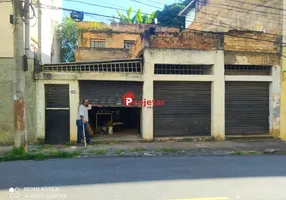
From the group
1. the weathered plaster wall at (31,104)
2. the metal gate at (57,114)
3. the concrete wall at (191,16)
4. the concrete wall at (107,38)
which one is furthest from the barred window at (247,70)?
the concrete wall at (107,38)

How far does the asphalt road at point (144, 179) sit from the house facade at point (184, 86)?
3.42 meters

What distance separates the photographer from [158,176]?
5.71 meters

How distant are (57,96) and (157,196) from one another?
23.7 feet

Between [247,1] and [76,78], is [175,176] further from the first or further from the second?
[247,1]

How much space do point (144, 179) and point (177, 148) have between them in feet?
13.5

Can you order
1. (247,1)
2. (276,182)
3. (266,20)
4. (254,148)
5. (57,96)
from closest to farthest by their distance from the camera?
(276,182) < (254,148) < (57,96) < (266,20) < (247,1)

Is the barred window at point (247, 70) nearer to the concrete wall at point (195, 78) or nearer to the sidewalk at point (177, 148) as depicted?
the concrete wall at point (195, 78)

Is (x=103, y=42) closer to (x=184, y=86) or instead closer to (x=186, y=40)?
(x=186, y=40)

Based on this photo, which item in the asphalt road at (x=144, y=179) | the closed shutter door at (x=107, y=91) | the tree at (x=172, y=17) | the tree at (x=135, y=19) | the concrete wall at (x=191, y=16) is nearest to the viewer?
the asphalt road at (x=144, y=179)

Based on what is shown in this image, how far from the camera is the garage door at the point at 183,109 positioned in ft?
36.1

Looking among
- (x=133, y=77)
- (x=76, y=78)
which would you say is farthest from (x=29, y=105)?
(x=133, y=77)

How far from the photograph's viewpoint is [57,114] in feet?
33.8

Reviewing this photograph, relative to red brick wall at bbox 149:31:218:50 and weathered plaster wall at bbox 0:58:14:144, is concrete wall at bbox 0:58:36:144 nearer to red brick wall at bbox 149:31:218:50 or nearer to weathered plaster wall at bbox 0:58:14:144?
weathered plaster wall at bbox 0:58:14:144

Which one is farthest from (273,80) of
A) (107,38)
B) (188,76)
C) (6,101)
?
(107,38)
